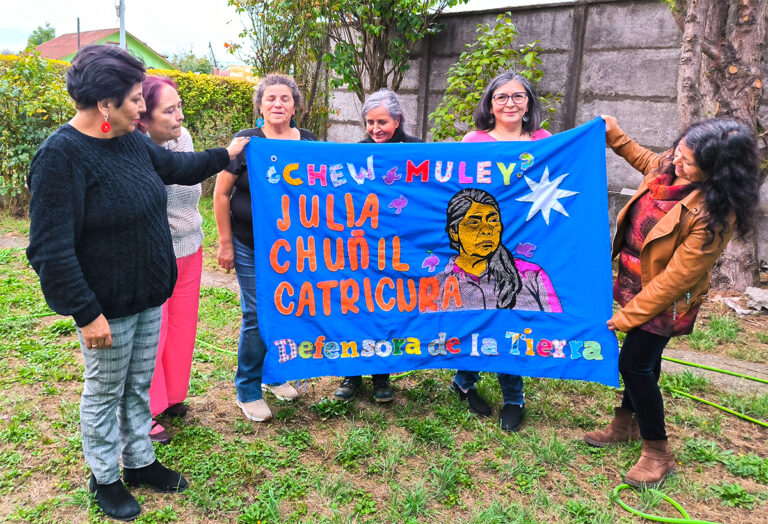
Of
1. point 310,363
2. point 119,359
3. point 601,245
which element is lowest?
point 310,363

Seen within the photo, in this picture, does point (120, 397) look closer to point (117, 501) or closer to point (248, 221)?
point (117, 501)

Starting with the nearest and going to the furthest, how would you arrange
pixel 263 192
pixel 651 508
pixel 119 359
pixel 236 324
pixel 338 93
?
pixel 119 359, pixel 651 508, pixel 263 192, pixel 236 324, pixel 338 93

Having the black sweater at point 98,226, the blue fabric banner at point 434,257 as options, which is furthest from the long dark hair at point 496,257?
the black sweater at point 98,226

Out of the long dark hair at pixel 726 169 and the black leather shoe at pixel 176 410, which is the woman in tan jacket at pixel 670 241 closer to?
the long dark hair at pixel 726 169

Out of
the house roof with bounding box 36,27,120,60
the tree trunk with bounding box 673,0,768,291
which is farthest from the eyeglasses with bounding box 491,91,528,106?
the house roof with bounding box 36,27,120,60

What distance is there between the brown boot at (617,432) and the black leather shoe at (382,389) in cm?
109

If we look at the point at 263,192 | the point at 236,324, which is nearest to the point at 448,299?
the point at 263,192

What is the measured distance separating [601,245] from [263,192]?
5.57ft

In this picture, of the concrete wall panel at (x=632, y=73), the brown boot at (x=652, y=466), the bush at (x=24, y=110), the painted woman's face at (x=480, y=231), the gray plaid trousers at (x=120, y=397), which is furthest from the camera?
the bush at (x=24, y=110)

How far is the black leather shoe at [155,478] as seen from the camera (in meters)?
2.38

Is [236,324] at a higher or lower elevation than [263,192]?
lower

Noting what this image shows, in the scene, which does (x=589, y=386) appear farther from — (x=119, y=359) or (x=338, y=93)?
(x=338, y=93)

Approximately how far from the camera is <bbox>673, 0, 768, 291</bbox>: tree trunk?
447 centimetres

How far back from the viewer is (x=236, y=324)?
4332 millimetres
